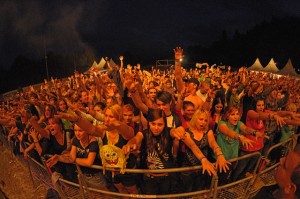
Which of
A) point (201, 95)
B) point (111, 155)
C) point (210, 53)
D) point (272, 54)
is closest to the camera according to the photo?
point (111, 155)

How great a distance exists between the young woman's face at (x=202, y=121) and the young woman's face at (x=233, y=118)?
61 cm

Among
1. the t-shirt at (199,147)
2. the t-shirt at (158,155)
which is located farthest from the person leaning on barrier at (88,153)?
the t-shirt at (199,147)

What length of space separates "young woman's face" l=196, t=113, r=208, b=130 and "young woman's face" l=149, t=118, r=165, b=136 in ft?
1.65

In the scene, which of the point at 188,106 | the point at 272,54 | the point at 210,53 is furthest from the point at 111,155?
the point at 210,53

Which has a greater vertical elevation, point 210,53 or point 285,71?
point 210,53

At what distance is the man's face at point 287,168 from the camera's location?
2.94m

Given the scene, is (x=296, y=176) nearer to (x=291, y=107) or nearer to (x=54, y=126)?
(x=291, y=107)

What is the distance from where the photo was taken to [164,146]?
348 cm

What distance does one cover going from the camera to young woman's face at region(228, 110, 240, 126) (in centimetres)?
389

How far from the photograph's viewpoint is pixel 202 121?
3504 millimetres

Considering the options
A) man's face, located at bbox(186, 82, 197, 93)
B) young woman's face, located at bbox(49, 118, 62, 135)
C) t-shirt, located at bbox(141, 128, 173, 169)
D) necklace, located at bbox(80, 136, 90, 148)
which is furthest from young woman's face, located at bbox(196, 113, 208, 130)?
young woman's face, located at bbox(49, 118, 62, 135)

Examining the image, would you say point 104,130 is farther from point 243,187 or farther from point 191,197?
point 243,187

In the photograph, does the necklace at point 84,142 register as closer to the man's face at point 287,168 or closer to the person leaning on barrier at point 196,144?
the person leaning on barrier at point 196,144

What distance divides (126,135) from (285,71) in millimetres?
26081
